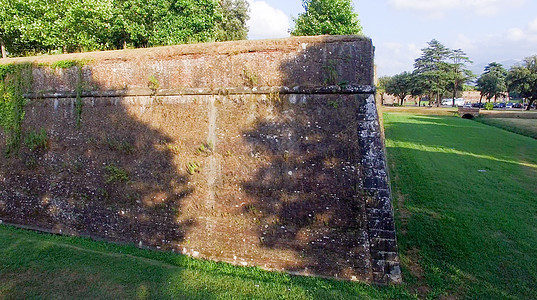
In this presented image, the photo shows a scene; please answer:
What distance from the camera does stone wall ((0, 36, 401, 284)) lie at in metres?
5.46

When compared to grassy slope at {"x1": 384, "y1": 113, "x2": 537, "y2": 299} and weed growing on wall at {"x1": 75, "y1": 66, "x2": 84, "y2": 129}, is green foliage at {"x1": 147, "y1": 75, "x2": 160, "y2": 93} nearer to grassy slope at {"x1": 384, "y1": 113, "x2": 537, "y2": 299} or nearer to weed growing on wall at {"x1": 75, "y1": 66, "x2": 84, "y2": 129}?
weed growing on wall at {"x1": 75, "y1": 66, "x2": 84, "y2": 129}

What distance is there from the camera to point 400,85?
57344 millimetres

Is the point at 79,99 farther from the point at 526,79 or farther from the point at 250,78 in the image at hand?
the point at 526,79

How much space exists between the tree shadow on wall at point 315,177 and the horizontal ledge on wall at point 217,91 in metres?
0.11

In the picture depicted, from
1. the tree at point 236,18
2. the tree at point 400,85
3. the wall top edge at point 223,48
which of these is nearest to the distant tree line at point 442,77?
the tree at point 400,85

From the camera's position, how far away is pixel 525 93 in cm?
4222

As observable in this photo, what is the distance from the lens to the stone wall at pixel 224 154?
5457mm

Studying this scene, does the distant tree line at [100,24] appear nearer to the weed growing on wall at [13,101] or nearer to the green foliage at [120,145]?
the weed growing on wall at [13,101]

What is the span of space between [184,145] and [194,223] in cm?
157

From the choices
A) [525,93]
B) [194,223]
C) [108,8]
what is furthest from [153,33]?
[525,93]

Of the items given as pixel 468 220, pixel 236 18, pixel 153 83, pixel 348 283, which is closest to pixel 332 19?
pixel 236 18

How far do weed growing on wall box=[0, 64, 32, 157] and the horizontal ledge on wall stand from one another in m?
0.33

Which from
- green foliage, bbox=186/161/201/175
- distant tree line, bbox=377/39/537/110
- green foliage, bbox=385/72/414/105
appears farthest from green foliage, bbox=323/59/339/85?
green foliage, bbox=385/72/414/105

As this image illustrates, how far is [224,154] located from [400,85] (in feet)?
190
